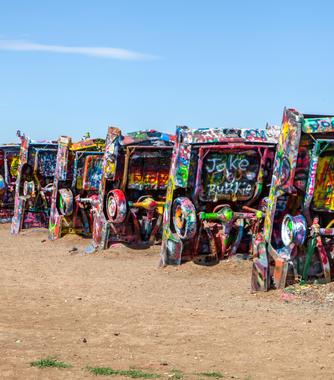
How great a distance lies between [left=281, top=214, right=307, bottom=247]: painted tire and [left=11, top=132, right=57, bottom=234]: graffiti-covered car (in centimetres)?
1192

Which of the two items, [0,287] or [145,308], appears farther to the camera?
[0,287]

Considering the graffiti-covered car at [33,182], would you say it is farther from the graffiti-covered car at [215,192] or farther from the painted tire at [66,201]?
the graffiti-covered car at [215,192]

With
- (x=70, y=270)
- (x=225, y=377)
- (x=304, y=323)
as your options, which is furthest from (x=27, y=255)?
(x=225, y=377)

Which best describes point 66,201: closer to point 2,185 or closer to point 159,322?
point 2,185

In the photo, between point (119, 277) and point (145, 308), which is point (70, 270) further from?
point (145, 308)

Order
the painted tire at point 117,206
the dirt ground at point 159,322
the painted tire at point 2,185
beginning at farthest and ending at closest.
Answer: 1. the painted tire at point 2,185
2. the painted tire at point 117,206
3. the dirt ground at point 159,322

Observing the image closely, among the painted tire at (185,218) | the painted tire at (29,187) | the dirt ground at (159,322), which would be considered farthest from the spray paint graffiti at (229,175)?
the painted tire at (29,187)

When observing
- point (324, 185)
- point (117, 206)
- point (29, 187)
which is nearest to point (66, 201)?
point (29, 187)

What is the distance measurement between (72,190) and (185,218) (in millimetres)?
6810

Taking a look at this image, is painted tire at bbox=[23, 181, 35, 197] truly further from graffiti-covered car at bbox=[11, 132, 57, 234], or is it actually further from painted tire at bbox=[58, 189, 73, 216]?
painted tire at bbox=[58, 189, 73, 216]

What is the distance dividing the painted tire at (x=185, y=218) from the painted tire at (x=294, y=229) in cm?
285

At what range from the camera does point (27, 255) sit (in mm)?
18281

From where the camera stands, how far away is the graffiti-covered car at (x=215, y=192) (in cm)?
1479

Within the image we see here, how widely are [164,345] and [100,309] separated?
8.38ft
